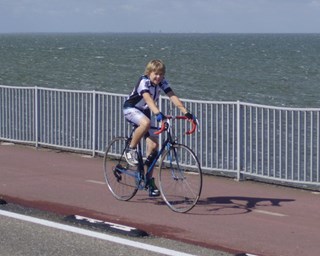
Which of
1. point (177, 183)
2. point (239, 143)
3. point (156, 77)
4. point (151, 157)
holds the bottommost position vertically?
point (177, 183)

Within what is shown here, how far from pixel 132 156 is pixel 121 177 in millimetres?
434

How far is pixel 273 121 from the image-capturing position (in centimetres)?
1520

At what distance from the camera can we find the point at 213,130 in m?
16.0

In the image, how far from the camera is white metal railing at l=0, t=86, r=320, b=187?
14.9 m

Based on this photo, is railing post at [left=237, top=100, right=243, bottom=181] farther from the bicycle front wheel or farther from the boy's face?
the boy's face

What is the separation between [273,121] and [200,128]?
4.29 ft

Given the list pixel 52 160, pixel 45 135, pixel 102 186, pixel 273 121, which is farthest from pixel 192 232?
pixel 45 135

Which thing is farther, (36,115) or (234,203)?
(36,115)

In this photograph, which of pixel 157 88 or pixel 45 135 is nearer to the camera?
pixel 157 88

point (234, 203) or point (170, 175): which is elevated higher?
point (170, 175)

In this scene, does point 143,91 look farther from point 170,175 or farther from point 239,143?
point 239,143

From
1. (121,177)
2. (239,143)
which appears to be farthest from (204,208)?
(239,143)

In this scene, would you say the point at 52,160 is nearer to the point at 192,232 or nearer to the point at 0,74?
the point at 192,232

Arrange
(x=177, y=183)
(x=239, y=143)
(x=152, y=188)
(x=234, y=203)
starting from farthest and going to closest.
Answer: (x=239, y=143) < (x=234, y=203) < (x=152, y=188) < (x=177, y=183)
